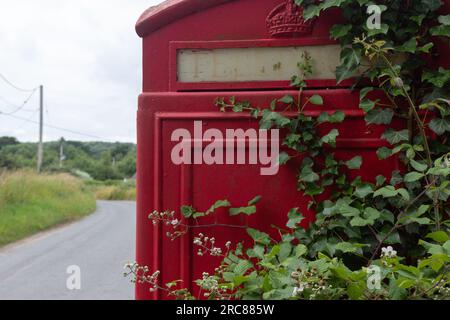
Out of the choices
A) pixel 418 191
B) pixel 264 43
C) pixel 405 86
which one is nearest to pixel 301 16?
pixel 264 43

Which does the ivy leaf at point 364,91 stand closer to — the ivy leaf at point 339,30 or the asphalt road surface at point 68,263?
the ivy leaf at point 339,30

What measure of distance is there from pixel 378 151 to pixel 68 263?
707 centimetres

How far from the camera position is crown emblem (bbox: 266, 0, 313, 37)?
211 centimetres

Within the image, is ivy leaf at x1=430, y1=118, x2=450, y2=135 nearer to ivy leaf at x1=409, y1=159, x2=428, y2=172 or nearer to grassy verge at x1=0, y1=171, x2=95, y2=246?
ivy leaf at x1=409, y1=159, x2=428, y2=172

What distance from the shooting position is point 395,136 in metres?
2.07

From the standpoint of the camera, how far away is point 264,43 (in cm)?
212

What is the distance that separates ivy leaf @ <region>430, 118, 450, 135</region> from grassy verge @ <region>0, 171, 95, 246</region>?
981cm

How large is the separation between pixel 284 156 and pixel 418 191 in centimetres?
57

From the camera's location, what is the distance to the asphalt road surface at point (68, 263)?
6.18m

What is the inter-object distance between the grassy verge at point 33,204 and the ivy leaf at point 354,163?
9.57 meters

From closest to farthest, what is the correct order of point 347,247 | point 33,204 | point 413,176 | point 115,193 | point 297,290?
point 297,290, point 347,247, point 413,176, point 33,204, point 115,193

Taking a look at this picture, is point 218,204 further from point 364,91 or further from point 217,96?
point 364,91

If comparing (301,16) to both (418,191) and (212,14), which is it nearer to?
(212,14)

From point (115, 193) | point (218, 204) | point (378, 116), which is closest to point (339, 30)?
point (378, 116)
